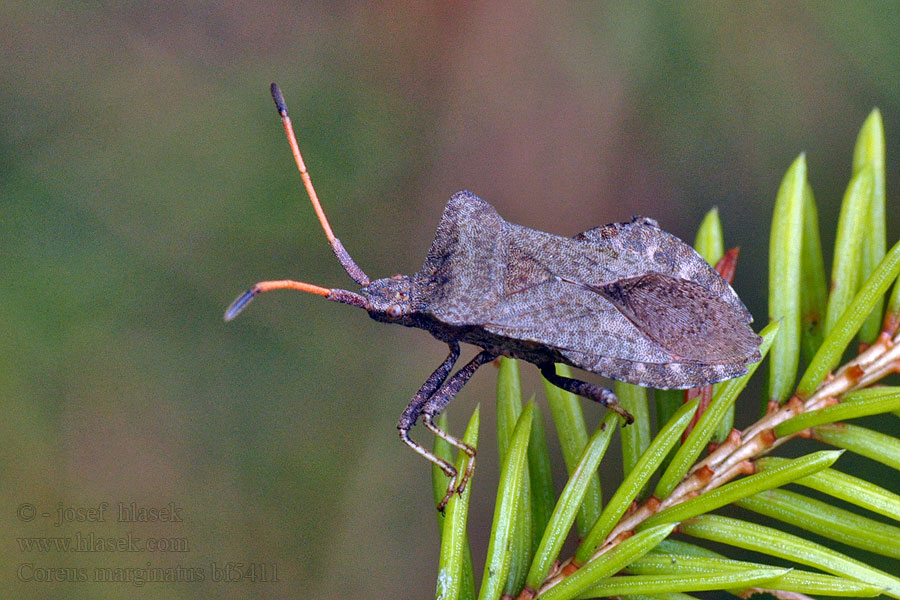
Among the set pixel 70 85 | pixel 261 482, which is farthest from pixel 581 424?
pixel 70 85

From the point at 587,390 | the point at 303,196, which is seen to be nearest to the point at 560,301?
the point at 587,390

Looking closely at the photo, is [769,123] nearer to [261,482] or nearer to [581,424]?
[581,424]

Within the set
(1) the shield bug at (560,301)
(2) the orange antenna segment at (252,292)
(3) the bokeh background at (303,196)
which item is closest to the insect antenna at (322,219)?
(1) the shield bug at (560,301)

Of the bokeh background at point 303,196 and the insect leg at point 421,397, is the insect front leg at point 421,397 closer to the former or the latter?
the insect leg at point 421,397

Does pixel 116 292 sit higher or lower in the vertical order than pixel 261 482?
higher

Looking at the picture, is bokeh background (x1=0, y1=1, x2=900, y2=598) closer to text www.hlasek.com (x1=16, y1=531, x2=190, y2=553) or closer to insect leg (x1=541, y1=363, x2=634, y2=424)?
text www.hlasek.com (x1=16, y1=531, x2=190, y2=553)

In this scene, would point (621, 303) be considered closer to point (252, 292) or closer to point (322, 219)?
point (322, 219)
